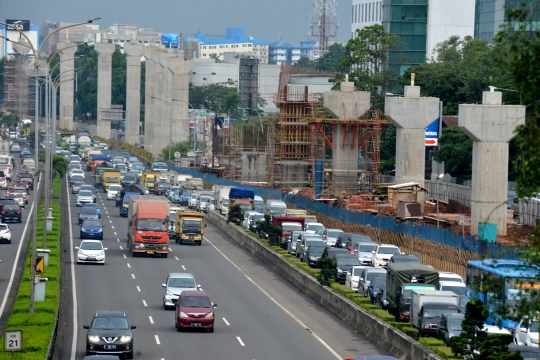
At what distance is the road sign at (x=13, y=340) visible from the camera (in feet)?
76.6

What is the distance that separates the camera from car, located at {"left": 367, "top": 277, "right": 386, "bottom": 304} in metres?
36.3

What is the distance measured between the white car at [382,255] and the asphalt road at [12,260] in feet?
46.1

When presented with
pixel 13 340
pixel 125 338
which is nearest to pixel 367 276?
pixel 125 338

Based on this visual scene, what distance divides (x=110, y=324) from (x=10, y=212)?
139 feet

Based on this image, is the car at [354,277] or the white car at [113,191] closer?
the car at [354,277]

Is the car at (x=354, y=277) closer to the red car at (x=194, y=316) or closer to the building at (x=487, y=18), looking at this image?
the red car at (x=194, y=316)

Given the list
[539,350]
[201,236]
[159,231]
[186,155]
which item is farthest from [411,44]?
[539,350]

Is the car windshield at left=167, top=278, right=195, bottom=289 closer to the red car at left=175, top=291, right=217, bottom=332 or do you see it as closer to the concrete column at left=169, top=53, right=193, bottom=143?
the red car at left=175, top=291, right=217, bottom=332

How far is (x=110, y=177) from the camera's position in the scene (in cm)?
9475

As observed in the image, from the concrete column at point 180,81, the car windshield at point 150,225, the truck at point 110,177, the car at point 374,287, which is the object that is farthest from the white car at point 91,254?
the concrete column at point 180,81

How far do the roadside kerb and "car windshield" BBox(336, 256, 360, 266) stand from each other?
1.45 meters

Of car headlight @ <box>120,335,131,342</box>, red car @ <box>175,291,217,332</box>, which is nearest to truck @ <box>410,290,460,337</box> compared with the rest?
red car @ <box>175,291,217,332</box>

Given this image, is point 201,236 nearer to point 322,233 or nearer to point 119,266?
point 322,233

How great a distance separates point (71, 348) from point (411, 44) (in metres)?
90.5
